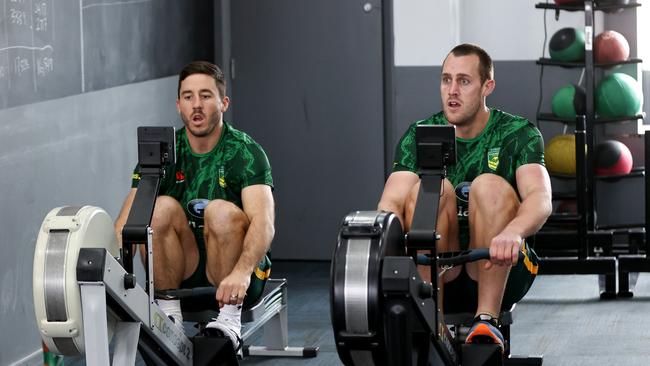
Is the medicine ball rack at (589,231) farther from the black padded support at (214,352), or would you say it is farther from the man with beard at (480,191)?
the black padded support at (214,352)

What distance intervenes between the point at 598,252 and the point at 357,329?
2.67 metres

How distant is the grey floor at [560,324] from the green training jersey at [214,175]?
73cm

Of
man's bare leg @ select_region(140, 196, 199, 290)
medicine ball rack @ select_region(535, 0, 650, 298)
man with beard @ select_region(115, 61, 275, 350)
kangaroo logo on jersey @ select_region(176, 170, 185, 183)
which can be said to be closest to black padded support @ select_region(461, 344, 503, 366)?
man with beard @ select_region(115, 61, 275, 350)

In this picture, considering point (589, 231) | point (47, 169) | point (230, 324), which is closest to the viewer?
point (230, 324)

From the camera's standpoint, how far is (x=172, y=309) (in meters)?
3.61

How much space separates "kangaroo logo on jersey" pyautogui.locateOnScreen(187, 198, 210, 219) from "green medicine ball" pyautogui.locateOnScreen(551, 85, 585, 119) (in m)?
2.41

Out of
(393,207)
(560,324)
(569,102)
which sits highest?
(569,102)

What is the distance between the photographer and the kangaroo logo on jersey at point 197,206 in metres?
3.74

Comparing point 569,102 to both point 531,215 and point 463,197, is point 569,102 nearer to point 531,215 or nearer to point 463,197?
point 463,197

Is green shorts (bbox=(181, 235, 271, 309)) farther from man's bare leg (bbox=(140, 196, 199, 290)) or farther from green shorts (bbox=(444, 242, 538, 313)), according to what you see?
green shorts (bbox=(444, 242, 538, 313))

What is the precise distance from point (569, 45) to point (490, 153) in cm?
221

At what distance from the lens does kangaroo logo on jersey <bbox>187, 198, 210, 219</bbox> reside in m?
3.74

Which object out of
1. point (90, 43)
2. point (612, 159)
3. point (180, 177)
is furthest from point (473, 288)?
point (612, 159)

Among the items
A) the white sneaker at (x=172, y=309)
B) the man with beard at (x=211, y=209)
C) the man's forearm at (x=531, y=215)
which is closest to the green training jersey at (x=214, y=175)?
the man with beard at (x=211, y=209)
